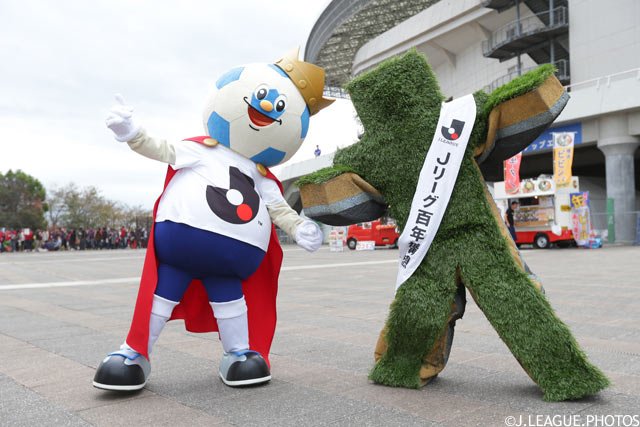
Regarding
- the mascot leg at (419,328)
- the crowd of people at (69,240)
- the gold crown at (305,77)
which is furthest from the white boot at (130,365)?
the crowd of people at (69,240)

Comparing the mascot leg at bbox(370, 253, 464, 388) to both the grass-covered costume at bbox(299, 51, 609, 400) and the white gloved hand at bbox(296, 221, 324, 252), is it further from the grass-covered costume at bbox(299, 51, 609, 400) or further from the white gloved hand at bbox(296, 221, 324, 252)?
the white gloved hand at bbox(296, 221, 324, 252)

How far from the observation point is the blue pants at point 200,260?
10.4ft

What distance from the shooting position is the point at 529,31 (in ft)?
79.6

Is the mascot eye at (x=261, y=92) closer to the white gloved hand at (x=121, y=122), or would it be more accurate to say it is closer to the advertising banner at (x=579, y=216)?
the white gloved hand at (x=121, y=122)

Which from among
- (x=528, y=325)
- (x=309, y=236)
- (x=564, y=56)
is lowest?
(x=528, y=325)

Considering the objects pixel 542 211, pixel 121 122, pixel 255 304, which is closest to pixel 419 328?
pixel 255 304

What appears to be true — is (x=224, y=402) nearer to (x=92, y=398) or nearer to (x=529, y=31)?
(x=92, y=398)

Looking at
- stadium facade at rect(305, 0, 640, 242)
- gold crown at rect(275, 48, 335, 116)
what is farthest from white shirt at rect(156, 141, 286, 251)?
stadium facade at rect(305, 0, 640, 242)

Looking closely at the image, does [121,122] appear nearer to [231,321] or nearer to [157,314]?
[157,314]

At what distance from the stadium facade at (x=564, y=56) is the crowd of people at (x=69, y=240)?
18.5m

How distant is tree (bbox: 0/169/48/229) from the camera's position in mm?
43031

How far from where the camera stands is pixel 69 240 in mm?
33094

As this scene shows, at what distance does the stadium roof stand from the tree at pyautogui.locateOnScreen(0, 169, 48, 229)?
25.9m

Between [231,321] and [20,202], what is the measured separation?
4742 centimetres
